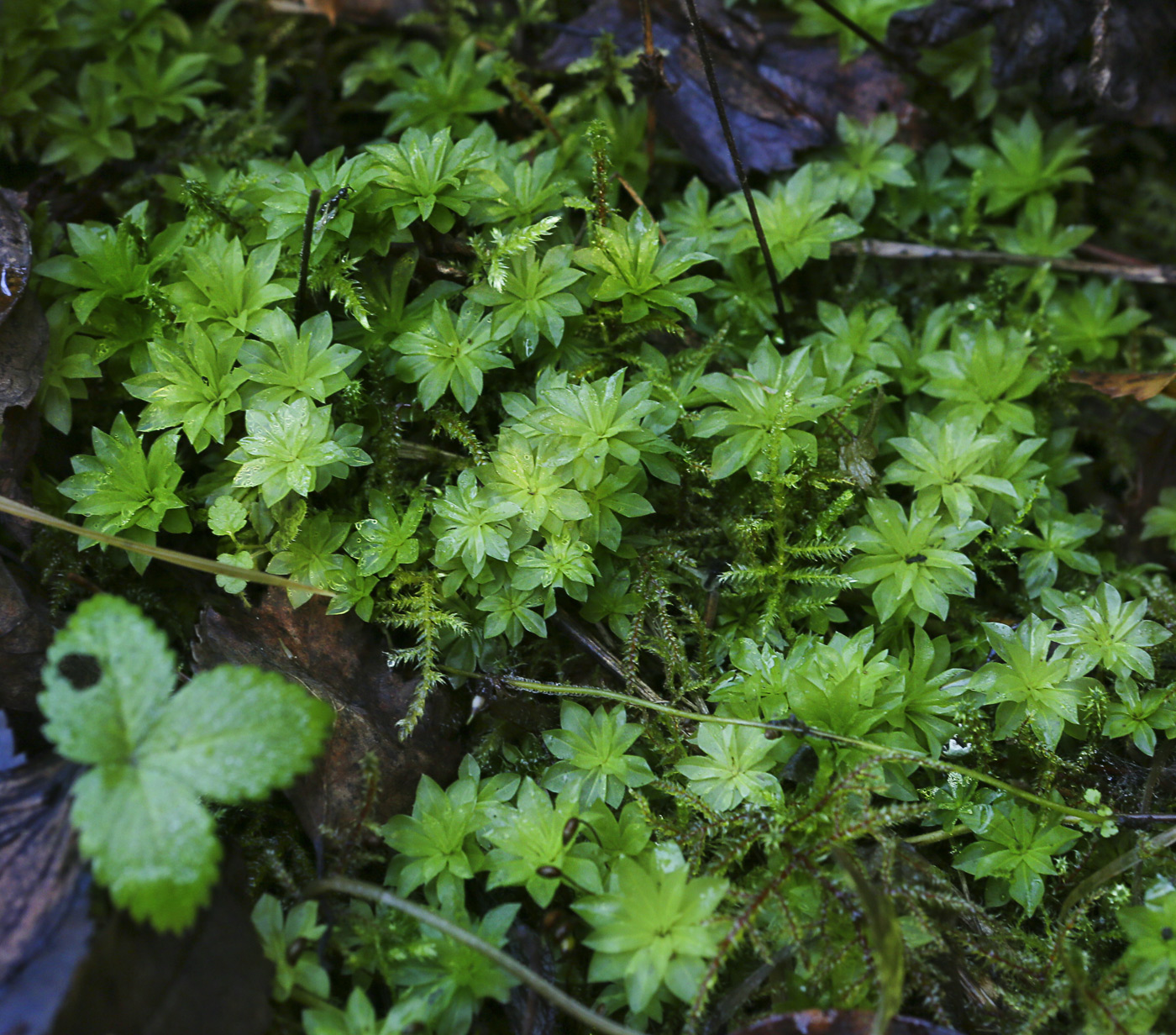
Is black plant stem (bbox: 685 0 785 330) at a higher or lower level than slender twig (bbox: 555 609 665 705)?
higher

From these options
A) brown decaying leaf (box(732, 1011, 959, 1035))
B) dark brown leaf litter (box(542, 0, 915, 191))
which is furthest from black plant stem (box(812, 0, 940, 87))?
brown decaying leaf (box(732, 1011, 959, 1035))

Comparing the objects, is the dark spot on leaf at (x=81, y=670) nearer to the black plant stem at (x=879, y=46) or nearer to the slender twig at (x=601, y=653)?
the slender twig at (x=601, y=653)

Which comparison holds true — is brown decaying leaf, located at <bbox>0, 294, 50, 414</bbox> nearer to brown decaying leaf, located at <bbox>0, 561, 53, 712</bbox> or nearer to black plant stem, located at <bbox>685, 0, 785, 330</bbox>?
brown decaying leaf, located at <bbox>0, 561, 53, 712</bbox>

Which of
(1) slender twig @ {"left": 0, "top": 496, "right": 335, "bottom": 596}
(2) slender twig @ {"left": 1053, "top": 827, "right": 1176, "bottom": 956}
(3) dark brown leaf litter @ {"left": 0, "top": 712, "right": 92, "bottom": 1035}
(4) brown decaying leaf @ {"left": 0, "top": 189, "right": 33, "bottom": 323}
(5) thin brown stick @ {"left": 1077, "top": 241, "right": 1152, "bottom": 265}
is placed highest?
(4) brown decaying leaf @ {"left": 0, "top": 189, "right": 33, "bottom": 323}

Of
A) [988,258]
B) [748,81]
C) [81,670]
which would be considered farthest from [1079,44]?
[81,670]

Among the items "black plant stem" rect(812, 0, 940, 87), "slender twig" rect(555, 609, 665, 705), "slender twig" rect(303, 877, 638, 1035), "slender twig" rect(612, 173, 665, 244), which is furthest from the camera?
"black plant stem" rect(812, 0, 940, 87)

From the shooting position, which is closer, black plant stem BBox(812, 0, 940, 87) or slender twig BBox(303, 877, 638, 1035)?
slender twig BBox(303, 877, 638, 1035)

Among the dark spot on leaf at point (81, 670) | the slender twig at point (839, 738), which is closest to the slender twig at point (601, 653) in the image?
the slender twig at point (839, 738)
